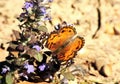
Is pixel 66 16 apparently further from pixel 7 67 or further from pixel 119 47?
pixel 7 67

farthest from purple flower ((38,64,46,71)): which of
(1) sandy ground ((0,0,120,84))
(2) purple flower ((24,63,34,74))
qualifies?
(1) sandy ground ((0,0,120,84))

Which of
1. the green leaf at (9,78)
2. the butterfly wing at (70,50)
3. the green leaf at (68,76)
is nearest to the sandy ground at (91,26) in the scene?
the green leaf at (68,76)

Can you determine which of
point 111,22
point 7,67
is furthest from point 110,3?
point 7,67

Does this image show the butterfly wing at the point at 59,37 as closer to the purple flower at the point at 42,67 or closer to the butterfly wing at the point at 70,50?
the butterfly wing at the point at 70,50

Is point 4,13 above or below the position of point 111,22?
above

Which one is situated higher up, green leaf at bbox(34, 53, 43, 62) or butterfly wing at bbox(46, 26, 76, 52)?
butterfly wing at bbox(46, 26, 76, 52)

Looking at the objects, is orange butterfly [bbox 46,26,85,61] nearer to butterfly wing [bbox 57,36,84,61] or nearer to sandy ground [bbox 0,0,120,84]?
butterfly wing [bbox 57,36,84,61]

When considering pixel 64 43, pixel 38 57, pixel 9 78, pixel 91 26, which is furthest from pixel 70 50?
pixel 91 26
